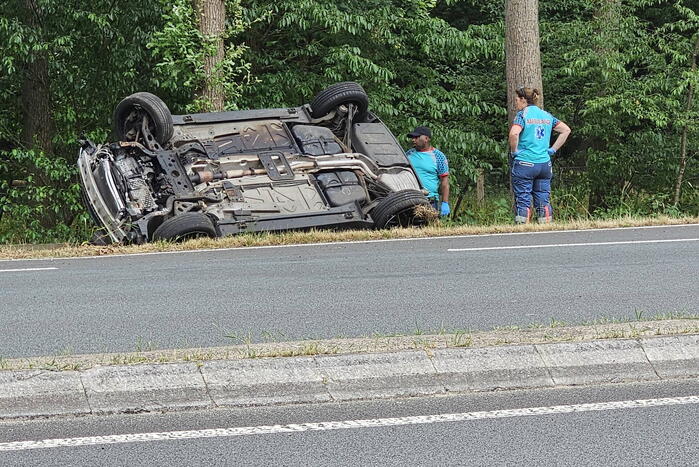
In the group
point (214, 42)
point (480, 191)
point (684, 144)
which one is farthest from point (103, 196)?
point (684, 144)

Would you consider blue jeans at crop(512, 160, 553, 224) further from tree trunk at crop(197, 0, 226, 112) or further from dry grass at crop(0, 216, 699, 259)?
tree trunk at crop(197, 0, 226, 112)

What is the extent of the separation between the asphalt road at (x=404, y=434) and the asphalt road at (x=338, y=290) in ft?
4.25

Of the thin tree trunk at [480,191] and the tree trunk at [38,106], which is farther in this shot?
the thin tree trunk at [480,191]

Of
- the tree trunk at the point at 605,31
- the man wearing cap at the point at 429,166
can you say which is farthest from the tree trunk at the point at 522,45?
the man wearing cap at the point at 429,166

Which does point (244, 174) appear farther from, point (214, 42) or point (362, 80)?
point (362, 80)

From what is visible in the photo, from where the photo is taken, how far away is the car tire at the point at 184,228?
11.8m

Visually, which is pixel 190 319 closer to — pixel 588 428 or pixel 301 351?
pixel 301 351

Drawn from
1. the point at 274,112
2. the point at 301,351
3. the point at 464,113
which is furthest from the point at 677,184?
the point at 301,351

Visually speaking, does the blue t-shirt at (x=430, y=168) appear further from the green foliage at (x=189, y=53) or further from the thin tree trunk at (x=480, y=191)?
the thin tree trunk at (x=480, y=191)

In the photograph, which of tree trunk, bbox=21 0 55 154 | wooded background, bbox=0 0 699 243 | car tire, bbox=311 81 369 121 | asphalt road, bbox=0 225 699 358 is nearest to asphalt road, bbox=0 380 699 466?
asphalt road, bbox=0 225 699 358

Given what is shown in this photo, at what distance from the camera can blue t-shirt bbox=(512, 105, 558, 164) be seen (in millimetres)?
13039

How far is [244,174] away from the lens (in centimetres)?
1289

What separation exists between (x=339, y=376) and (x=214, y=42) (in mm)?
11664

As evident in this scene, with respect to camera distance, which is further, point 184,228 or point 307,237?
point 307,237
